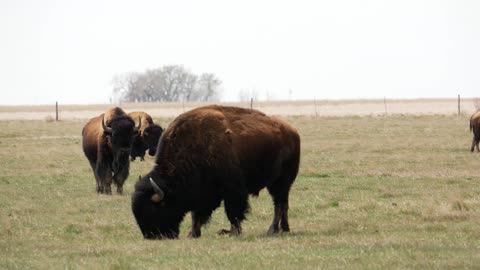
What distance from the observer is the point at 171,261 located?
10.8 m

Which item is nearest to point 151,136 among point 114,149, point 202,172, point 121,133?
point 114,149

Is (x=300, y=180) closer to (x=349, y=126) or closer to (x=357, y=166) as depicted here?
(x=357, y=166)

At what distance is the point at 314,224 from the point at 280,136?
1.64 meters

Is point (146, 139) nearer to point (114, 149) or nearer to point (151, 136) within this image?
point (151, 136)

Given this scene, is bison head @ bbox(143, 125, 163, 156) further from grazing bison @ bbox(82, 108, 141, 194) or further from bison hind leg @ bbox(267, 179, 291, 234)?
bison hind leg @ bbox(267, 179, 291, 234)

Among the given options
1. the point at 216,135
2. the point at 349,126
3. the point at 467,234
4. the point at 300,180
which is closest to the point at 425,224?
the point at 467,234

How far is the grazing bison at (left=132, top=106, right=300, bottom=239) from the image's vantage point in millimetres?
12953

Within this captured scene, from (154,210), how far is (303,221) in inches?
125

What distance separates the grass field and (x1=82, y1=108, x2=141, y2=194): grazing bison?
50 cm

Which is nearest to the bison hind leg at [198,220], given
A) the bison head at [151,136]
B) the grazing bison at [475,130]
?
the bison head at [151,136]

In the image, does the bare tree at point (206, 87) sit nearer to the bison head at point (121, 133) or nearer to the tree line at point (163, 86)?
the tree line at point (163, 86)

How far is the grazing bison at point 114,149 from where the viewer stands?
2073cm

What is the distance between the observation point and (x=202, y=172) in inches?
518

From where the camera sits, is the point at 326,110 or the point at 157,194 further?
the point at 326,110
